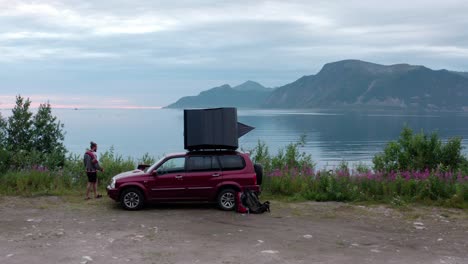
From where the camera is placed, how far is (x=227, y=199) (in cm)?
1392

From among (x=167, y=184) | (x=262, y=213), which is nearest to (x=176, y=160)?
(x=167, y=184)

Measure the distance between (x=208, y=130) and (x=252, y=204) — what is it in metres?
2.47

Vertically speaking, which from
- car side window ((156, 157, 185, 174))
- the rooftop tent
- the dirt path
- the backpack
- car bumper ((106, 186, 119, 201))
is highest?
the rooftop tent

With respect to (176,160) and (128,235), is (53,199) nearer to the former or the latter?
(176,160)

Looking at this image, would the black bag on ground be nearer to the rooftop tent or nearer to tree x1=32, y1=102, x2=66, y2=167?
the rooftop tent

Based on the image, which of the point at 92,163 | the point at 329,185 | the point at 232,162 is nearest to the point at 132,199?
the point at 92,163

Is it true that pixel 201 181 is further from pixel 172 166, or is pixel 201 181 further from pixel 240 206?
pixel 240 206

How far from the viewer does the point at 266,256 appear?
30.8 feet

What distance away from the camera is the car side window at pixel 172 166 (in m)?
14.1

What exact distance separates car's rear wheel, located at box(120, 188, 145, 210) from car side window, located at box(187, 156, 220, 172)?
1.58 metres

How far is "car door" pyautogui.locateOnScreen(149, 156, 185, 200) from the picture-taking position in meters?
14.0

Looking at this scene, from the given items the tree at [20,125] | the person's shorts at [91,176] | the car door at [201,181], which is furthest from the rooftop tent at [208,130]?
the tree at [20,125]

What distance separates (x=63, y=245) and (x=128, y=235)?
1.43 meters

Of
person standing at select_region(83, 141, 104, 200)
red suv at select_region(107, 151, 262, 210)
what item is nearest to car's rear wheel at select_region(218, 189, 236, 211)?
red suv at select_region(107, 151, 262, 210)
